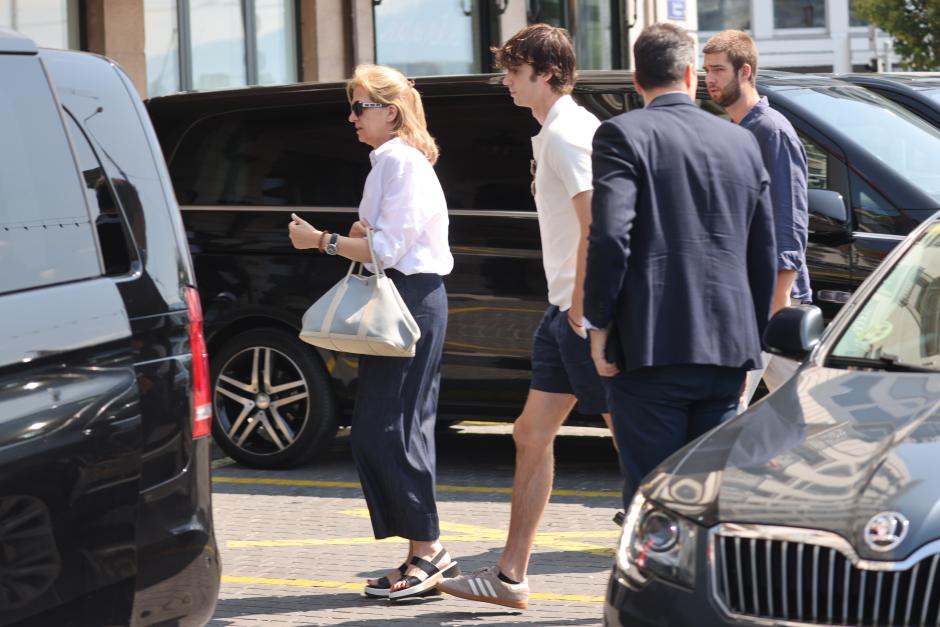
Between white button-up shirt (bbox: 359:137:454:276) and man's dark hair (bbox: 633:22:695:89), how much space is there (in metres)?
1.16

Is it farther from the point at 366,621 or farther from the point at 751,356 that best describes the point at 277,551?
the point at 751,356

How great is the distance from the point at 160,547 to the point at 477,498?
12.4 ft

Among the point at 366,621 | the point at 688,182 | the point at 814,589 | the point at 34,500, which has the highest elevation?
the point at 688,182

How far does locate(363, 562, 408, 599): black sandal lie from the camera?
578 centimetres

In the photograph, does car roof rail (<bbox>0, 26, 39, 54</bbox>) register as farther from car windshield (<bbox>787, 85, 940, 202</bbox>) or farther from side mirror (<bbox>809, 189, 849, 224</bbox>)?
car windshield (<bbox>787, 85, 940, 202</bbox>)

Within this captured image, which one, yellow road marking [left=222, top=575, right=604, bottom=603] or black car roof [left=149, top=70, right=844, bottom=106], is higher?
black car roof [left=149, top=70, right=844, bottom=106]

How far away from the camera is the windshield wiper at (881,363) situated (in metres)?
4.45

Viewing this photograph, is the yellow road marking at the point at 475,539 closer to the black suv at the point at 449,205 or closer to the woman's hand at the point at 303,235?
the black suv at the point at 449,205

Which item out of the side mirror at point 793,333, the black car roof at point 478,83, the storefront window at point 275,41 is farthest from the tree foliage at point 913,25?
the side mirror at point 793,333

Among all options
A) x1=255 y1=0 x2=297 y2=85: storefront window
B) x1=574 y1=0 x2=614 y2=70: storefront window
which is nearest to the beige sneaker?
x1=255 y1=0 x2=297 y2=85: storefront window

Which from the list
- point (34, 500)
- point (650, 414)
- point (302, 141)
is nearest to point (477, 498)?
point (302, 141)

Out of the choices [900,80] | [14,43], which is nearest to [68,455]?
[14,43]

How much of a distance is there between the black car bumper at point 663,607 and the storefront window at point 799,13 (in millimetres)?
53409

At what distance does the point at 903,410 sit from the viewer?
4066mm
